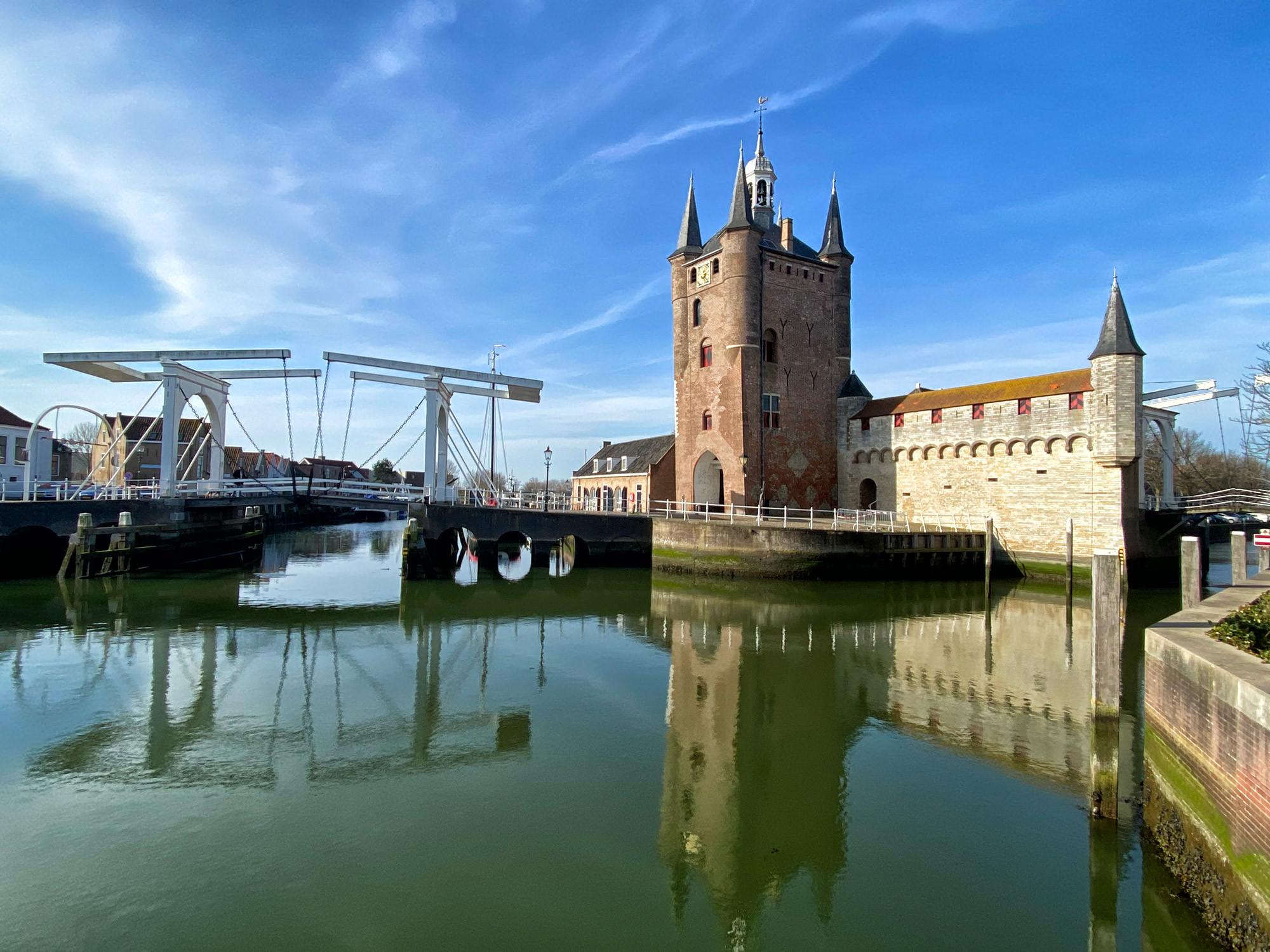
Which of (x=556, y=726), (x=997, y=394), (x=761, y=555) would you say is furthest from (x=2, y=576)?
(x=997, y=394)

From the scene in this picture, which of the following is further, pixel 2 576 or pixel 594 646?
pixel 2 576

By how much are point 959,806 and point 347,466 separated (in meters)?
79.7

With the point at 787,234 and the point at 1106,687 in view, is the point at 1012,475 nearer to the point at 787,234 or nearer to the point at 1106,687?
the point at 787,234

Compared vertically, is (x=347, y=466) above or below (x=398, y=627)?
above

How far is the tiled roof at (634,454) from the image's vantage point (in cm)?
3438

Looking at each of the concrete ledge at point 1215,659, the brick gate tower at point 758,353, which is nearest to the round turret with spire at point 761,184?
the brick gate tower at point 758,353

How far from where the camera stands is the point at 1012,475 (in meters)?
23.7

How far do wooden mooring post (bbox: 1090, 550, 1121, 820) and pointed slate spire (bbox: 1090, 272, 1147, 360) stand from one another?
704 inches

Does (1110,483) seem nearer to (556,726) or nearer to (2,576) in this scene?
(556,726)

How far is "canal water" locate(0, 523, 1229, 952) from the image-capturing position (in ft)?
15.4

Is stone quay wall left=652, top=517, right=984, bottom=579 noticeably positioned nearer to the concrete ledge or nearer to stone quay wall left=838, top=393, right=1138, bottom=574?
stone quay wall left=838, top=393, right=1138, bottom=574

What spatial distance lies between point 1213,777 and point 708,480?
24.5 metres

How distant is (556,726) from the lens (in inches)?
343

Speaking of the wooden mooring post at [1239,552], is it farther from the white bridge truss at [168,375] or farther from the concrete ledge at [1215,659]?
the white bridge truss at [168,375]
